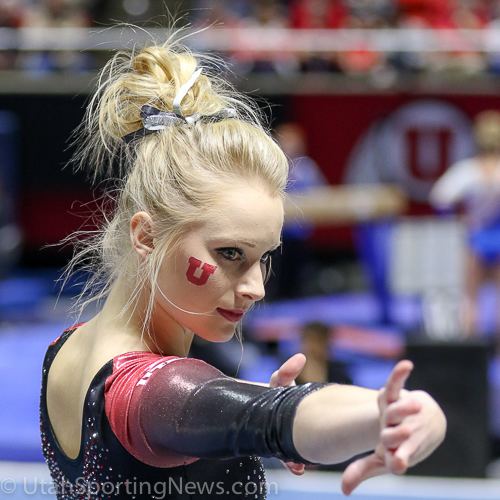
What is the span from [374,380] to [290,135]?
8.43ft

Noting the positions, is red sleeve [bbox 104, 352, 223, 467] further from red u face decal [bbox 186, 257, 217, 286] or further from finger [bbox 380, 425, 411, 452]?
finger [bbox 380, 425, 411, 452]

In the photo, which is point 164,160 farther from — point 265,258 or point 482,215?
point 482,215

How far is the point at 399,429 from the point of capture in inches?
44.4

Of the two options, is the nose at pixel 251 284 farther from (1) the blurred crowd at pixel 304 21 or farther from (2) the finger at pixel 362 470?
(1) the blurred crowd at pixel 304 21

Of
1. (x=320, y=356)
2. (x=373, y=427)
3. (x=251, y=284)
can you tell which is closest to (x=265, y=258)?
(x=251, y=284)

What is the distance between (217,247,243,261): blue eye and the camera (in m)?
1.51

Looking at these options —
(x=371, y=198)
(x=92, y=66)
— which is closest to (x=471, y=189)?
(x=371, y=198)

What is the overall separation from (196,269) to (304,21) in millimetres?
8794

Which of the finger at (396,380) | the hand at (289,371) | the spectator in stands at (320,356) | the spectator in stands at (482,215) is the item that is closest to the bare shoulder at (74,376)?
the hand at (289,371)

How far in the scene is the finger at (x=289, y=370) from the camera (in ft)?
Answer: 4.67

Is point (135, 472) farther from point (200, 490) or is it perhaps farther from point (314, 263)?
point (314, 263)

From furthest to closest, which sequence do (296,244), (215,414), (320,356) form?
(296,244) < (320,356) < (215,414)

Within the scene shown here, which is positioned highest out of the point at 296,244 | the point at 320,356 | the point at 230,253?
the point at 230,253

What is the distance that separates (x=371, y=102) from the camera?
9000mm
